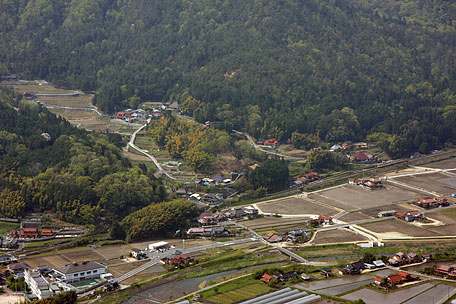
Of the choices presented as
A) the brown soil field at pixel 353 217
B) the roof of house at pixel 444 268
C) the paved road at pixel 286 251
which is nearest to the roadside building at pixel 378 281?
the roof of house at pixel 444 268

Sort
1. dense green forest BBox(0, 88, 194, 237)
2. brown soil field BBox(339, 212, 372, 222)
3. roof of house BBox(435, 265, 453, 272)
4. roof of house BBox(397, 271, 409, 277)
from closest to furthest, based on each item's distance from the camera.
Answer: roof of house BBox(397, 271, 409, 277), roof of house BBox(435, 265, 453, 272), dense green forest BBox(0, 88, 194, 237), brown soil field BBox(339, 212, 372, 222)

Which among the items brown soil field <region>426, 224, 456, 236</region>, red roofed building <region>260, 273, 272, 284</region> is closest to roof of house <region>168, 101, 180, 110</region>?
brown soil field <region>426, 224, 456, 236</region>

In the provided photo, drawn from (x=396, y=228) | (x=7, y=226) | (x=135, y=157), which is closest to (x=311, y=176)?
(x=396, y=228)

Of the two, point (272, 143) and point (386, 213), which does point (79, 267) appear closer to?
point (386, 213)

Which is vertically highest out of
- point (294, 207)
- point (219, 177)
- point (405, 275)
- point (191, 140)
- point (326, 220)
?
point (191, 140)

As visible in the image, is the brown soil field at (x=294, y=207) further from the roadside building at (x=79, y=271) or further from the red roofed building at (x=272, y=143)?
the roadside building at (x=79, y=271)

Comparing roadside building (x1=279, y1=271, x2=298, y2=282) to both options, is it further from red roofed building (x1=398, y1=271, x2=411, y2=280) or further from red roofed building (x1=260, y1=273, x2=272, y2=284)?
red roofed building (x1=398, y1=271, x2=411, y2=280)
